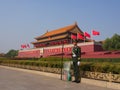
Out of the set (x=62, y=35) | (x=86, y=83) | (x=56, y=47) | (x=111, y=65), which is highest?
(x=62, y=35)

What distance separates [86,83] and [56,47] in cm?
3442

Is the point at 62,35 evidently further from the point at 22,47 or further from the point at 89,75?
the point at 89,75

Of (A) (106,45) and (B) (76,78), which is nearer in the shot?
(B) (76,78)

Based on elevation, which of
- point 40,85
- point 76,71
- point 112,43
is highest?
point 112,43

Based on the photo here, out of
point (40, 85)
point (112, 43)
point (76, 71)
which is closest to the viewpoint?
point (40, 85)

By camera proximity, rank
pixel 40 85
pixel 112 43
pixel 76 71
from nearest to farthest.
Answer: pixel 40 85, pixel 76 71, pixel 112 43

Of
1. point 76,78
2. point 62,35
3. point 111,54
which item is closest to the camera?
point 76,78

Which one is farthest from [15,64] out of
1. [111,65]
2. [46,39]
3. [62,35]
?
[46,39]

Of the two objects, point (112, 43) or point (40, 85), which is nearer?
point (40, 85)

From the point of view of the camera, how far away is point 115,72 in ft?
22.1

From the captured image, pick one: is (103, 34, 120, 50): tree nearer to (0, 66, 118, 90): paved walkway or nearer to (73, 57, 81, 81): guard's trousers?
(73, 57, 81, 81): guard's trousers

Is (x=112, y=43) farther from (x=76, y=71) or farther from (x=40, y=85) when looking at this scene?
(x=40, y=85)

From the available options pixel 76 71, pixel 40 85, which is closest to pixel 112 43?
pixel 76 71

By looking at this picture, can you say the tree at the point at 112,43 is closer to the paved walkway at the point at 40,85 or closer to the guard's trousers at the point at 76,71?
the guard's trousers at the point at 76,71
